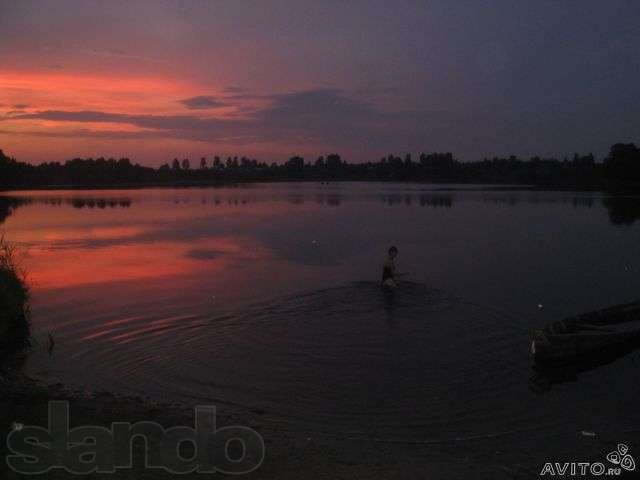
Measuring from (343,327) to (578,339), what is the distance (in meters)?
6.58

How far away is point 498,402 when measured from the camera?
13125 millimetres

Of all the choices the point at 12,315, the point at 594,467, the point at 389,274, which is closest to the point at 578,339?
the point at 594,467

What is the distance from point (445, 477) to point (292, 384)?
546 centimetres

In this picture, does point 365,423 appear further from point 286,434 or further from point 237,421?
point 237,421

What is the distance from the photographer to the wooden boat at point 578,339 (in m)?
15.7

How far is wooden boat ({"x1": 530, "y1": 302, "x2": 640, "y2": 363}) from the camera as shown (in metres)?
15.7

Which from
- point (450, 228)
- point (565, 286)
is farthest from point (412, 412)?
point (450, 228)

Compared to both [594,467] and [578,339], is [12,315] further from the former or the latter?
[578,339]

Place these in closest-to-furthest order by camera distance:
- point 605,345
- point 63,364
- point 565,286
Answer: point 63,364
point 605,345
point 565,286

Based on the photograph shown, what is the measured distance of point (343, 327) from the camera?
750 inches

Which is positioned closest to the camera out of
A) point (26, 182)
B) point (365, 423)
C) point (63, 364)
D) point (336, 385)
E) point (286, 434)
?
point (286, 434)

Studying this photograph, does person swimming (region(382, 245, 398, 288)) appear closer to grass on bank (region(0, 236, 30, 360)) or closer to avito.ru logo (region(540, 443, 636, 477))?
grass on bank (region(0, 236, 30, 360))

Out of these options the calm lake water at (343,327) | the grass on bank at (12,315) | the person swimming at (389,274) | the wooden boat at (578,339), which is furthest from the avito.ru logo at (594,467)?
the person swimming at (389,274)

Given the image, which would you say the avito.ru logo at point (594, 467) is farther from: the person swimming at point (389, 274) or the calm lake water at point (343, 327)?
the person swimming at point (389, 274)
